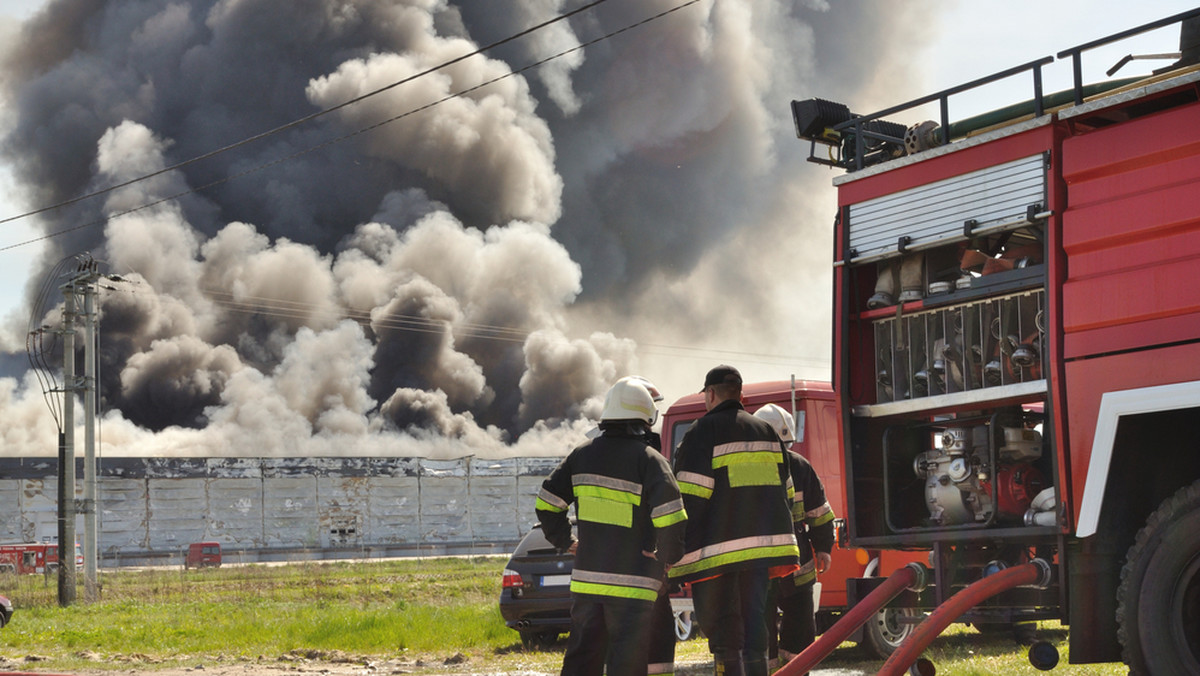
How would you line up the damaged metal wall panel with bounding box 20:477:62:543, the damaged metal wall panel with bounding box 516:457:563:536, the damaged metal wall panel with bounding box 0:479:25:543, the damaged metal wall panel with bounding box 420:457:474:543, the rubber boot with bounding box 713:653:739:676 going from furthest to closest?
the damaged metal wall panel with bounding box 516:457:563:536, the damaged metal wall panel with bounding box 420:457:474:543, the damaged metal wall panel with bounding box 20:477:62:543, the damaged metal wall panel with bounding box 0:479:25:543, the rubber boot with bounding box 713:653:739:676

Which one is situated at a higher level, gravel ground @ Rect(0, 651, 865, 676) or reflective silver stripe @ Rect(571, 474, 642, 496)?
reflective silver stripe @ Rect(571, 474, 642, 496)

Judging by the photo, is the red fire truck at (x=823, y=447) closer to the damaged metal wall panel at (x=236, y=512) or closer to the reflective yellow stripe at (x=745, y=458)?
the reflective yellow stripe at (x=745, y=458)

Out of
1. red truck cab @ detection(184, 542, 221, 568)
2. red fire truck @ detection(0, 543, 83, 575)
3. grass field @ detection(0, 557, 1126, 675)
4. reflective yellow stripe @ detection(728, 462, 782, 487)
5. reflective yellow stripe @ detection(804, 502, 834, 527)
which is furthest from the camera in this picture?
red truck cab @ detection(184, 542, 221, 568)

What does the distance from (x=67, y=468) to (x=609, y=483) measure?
19.2m

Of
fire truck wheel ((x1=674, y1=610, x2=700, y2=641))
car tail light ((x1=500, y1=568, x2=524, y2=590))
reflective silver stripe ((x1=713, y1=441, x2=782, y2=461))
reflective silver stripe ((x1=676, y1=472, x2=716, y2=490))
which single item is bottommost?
fire truck wheel ((x1=674, y1=610, x2=700, y2=641))

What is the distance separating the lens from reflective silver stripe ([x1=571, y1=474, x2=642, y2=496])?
576 cm

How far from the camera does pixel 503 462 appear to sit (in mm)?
53875

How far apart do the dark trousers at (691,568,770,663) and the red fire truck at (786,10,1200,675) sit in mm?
662

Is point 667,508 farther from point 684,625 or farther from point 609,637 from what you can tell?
point 684,625

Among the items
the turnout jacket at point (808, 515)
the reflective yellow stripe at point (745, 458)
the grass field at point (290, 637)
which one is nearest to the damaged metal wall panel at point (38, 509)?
the grass field at point (290, 637)

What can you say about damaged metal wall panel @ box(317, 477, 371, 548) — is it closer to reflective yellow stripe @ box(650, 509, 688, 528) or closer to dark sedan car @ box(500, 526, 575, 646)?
dark sedan car @ box(500, 526, 575, 646)

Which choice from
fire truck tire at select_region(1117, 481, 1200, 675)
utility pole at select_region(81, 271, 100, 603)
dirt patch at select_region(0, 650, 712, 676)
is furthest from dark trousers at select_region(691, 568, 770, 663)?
utility pole at select_region(81, 271, 100, 603)

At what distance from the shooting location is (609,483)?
5.78m

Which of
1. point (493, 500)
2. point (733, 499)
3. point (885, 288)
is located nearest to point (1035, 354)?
point (885, 288)
